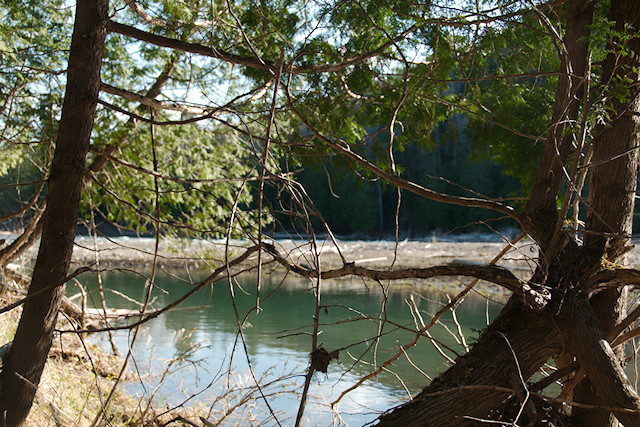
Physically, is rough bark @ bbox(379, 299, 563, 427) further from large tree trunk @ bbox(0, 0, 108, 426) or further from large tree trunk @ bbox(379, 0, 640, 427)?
large tree trunk @ bbox(0, 0, 108, 426)

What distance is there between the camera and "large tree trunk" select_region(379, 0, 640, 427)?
2.46m

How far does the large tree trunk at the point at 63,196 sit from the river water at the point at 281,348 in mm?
1379

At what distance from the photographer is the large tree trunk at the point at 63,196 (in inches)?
105

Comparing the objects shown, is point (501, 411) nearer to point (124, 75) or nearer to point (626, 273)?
point (626, 273)

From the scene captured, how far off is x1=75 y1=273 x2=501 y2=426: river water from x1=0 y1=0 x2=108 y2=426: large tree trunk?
138 cm

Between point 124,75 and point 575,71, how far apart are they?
4.54 metres

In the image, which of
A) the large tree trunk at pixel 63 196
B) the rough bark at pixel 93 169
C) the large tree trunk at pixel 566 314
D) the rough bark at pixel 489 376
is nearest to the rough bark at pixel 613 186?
the large tree trunk at pixel 566 314

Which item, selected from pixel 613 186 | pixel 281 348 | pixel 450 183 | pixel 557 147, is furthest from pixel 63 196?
pixel 281 348

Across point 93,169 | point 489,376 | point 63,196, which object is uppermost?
point 93,169

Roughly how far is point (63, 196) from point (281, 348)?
698cm

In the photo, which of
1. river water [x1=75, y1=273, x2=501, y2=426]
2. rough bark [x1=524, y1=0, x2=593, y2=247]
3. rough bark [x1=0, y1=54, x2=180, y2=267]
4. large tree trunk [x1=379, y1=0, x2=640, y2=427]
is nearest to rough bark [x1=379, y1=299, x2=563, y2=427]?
large tree trunk [x1=379, y1=0, x2=640, y2=427]

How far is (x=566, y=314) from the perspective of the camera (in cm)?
257

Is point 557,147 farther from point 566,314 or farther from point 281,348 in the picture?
point 281,348

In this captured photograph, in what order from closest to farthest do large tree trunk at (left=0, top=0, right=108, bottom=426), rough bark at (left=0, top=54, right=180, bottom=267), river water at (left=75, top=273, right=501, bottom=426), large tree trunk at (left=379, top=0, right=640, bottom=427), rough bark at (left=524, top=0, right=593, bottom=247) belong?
large tree trunk at (left=379, top=0, right=640, bottom=427)
large tree trunk at (left=0, top=0, right=108, bottom=426)
rough bark at (left=524, top=0, right=593, bottom=247)
rough bark at (left=0, top=54, right=180, bottom=267)
river water at (left=75, top=273, right=501, bottom=426)
